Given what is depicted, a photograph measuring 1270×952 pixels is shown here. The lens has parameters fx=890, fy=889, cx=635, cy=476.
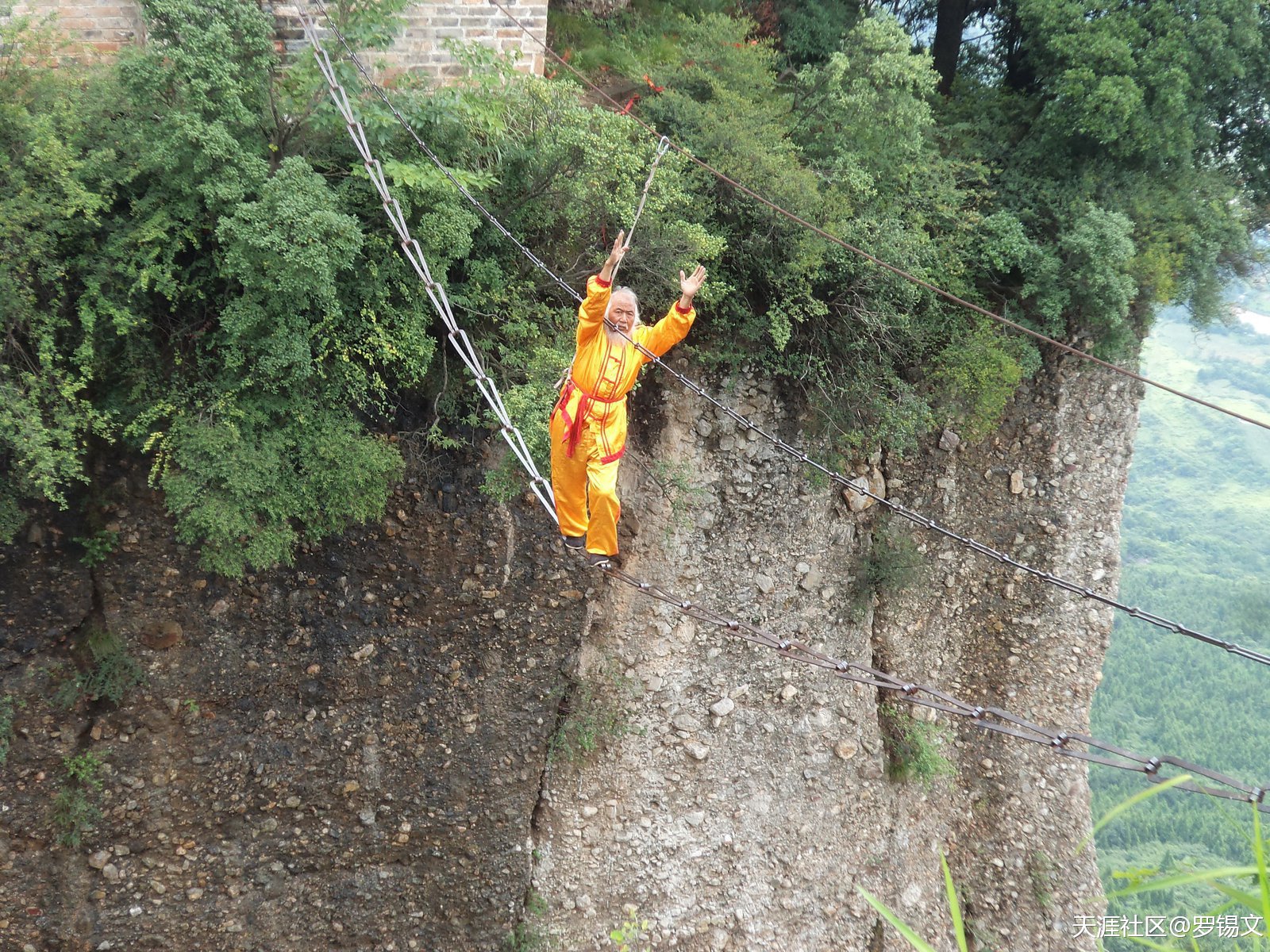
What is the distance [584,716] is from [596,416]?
4.20 meters

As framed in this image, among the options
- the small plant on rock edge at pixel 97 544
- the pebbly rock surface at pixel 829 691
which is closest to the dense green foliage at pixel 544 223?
the small plant on rock edge at pixel 97 544

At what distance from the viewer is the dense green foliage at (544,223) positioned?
6164 mm

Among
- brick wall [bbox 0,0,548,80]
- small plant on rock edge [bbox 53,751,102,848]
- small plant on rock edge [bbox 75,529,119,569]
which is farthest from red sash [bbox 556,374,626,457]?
small plant on rock edge [bbox 53,751,102,848]

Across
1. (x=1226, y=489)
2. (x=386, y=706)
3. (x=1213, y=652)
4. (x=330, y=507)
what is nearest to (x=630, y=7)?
(x=330, y=507)

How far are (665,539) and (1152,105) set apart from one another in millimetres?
6251

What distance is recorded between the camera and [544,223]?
24.0 feet

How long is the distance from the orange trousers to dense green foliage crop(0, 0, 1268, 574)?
1.16m

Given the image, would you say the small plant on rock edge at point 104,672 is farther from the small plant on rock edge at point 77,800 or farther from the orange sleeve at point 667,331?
the orange sleeve at point 667,331

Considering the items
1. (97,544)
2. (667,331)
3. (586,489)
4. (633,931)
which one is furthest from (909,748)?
(97,544)

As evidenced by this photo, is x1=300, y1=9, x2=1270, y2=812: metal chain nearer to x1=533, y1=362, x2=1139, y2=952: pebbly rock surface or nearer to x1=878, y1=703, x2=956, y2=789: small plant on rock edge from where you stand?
x1=533, y1=362, x2=1139, y2=952: pebbly rock surface

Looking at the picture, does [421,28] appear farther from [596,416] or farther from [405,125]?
[596,416]

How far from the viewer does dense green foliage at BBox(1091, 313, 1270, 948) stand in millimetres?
20995

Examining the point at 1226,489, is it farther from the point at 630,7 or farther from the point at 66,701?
the point at 66,701

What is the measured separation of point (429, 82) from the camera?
7664mm
